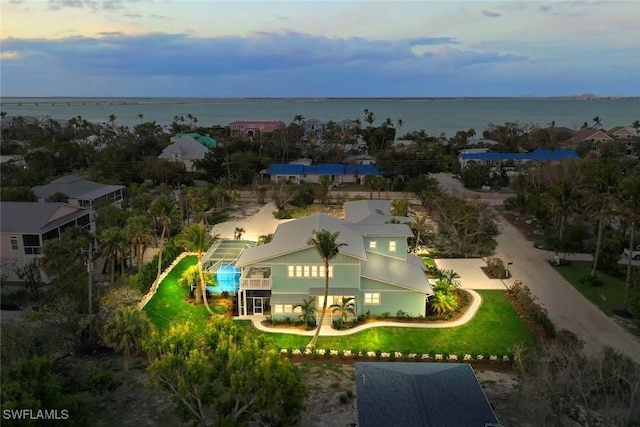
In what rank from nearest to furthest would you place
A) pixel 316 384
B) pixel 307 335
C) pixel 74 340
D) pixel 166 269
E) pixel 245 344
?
pixel 245 344, pixel 316 384, pixel 74 340, pixel 307 335, pixel 166 269

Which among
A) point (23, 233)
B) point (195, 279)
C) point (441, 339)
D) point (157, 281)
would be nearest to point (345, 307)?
point (441, 339)

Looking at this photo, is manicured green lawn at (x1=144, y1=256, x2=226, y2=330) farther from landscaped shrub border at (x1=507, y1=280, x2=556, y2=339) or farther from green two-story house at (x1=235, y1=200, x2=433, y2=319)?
landscaped shrub border at (x1=507, y1=280, x2=556, y2=339)

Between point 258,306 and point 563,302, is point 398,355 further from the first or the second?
point 563,302

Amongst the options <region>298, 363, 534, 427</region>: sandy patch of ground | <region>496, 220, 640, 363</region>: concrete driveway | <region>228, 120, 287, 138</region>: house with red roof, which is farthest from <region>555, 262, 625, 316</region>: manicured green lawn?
<region>228, 120, 287, 138</region>: house with red roof

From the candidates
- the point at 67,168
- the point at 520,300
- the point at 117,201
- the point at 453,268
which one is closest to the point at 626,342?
the point at 520,300

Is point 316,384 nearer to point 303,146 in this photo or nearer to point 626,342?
point 626,342

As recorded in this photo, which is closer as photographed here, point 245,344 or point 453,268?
point 245,344

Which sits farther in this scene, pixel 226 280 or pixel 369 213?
pixel 369 213
